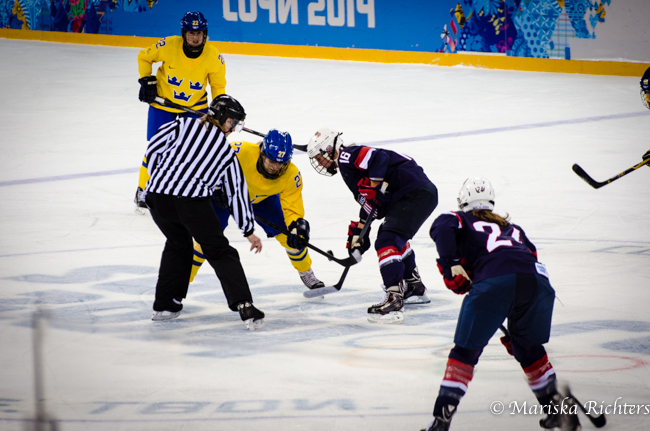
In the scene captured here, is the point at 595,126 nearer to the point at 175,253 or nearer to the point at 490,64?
the point at 490,64

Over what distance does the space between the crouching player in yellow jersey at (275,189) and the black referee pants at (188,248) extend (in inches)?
7.9

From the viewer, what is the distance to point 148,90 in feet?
18.3

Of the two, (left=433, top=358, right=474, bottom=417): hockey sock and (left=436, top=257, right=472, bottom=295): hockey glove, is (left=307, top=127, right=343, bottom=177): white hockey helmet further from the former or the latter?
(left=433, top=358, right=474, bottom=417): hockey sock

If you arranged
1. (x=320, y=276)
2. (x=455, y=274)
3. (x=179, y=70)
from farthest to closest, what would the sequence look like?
(x=179, y=70) → (x=320, y=276) → (x=455, y=274)

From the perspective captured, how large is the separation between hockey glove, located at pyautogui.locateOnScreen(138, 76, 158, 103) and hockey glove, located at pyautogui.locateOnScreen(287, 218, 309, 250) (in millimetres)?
1928

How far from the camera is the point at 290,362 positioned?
3.41 m

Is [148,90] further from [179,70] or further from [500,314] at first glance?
[500,314]

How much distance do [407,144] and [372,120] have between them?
1.14 meters

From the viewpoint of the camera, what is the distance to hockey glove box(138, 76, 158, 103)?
18.3 feet

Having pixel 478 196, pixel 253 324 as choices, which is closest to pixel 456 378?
pixel 478 196

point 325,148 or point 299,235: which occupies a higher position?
point 325,148

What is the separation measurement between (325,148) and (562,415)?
6.06 ft

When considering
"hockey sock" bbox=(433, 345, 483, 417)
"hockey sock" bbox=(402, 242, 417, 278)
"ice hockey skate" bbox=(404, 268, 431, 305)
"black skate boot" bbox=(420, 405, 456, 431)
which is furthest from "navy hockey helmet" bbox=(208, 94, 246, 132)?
"black skate boot" bbox=(420, 405, 456, 431)

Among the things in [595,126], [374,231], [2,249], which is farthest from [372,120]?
[2,249]
